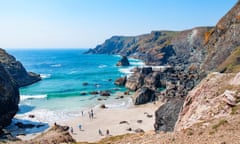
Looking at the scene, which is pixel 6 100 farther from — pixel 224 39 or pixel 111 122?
pixel 224 39

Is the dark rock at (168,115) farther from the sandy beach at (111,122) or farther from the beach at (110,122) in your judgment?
the sandy beach at (111,122)

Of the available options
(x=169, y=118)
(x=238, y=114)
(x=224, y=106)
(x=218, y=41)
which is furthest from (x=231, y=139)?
(x=218, y=41)

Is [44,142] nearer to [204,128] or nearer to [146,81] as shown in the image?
[204,128]

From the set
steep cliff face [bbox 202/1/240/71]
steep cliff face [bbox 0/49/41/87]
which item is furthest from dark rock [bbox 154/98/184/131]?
steep cliff face [bbox 0/49/41/87]

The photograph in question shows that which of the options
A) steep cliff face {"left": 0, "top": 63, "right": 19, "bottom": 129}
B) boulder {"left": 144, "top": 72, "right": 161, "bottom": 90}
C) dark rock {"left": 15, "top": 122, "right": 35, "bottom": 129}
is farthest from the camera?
boulder {"left": 144, "top": 72, "right": 161, "bottom": 90}

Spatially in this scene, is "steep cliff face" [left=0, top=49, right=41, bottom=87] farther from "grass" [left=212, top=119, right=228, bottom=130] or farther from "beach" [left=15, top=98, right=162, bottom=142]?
"grass" [left=212, top=119, right=228, bottom=130]
